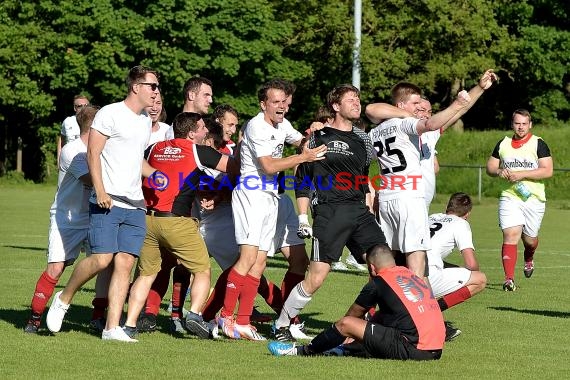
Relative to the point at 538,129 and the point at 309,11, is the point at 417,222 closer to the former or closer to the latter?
the point at 538,129

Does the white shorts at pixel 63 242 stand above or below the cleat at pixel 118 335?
above

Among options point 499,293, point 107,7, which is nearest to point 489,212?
point 499,293

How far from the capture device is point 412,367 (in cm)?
896

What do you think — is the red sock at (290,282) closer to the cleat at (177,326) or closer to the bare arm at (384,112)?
the cleat at (177,326)

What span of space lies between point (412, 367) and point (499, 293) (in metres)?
5.92

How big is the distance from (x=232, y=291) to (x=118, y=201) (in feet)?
4.32

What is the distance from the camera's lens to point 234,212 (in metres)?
10.8

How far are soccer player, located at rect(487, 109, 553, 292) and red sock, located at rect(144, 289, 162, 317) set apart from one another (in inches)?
226

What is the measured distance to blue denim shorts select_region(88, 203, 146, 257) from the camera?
10.2 m

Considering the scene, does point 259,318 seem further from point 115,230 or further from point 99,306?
point 115,230

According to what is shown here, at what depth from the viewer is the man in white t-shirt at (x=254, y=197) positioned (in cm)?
1063

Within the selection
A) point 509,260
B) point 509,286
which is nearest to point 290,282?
point 509,286

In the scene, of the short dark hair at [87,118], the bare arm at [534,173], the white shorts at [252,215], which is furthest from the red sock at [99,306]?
the bare arm at [534,173]

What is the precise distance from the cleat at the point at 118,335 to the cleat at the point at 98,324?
694mm
